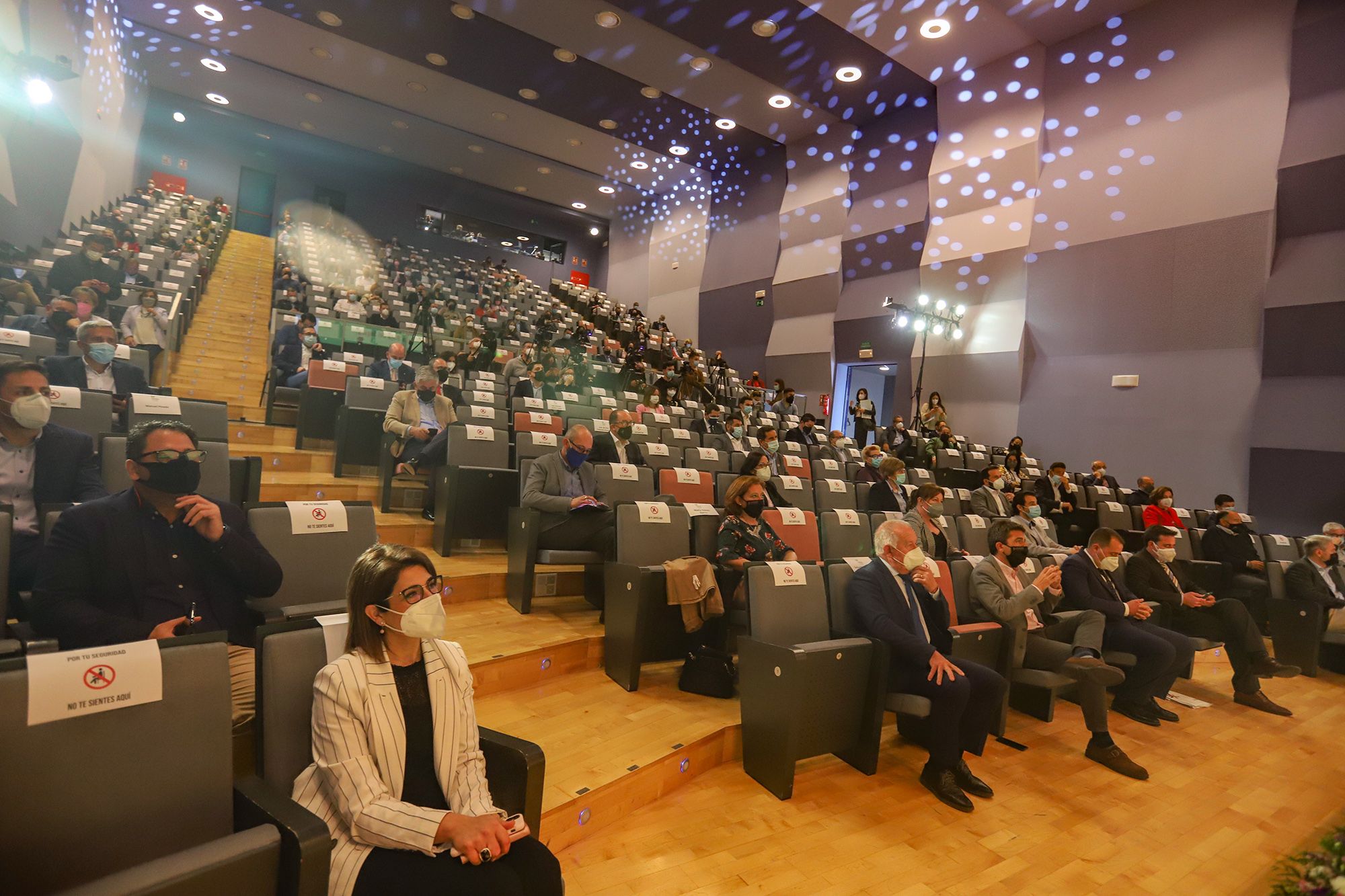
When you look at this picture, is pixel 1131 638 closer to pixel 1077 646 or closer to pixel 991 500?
pixel 1077 646

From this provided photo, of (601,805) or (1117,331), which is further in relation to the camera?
(1117,331)

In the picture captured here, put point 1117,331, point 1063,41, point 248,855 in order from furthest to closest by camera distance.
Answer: point 1063,41 < point 1117,331 < point 248,855

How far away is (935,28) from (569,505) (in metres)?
8.68

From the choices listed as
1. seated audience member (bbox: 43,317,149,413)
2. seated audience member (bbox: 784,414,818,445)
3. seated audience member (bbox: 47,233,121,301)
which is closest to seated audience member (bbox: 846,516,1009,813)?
seated audience member (bbox: 43,317,149,413)

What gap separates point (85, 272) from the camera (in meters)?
5.64

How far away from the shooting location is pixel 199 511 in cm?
167

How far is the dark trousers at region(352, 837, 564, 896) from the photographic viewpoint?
119 centimetres

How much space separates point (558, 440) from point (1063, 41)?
905 centimetres

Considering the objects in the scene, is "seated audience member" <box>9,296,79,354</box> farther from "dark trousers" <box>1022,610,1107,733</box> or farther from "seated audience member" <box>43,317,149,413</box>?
"dark trousers" <box>1022,610,1107,733</box>

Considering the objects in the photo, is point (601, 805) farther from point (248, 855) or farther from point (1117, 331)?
point (1117, 331)

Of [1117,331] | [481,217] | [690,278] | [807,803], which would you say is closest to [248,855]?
[807,803]

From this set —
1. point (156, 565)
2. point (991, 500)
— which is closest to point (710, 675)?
point (156, 565)

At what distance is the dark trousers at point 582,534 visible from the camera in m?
3.27

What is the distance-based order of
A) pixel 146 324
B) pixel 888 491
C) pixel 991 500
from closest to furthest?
pixel 888 491
pixel 146 324
pixel 991 500
